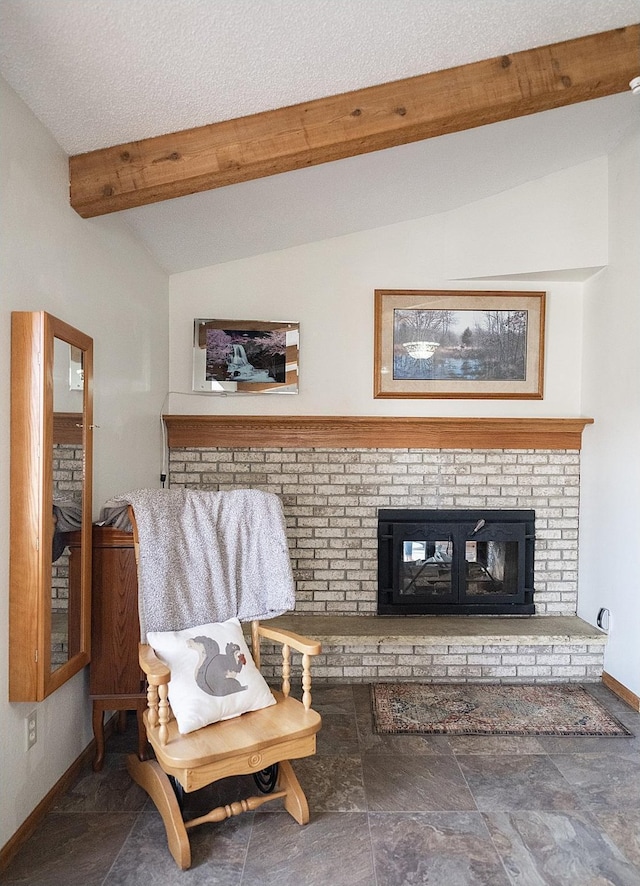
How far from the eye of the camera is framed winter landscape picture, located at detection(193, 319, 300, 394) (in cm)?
380

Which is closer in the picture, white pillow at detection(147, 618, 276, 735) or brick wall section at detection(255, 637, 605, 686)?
white pillow at detection(147, 618, 276, 735)

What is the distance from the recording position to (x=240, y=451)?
379 cm

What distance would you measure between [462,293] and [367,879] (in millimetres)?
3151

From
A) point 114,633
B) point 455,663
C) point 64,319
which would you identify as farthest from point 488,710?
point 64,319

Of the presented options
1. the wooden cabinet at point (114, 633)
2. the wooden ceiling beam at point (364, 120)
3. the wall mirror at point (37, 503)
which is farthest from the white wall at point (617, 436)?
the wall mirror at point (37, 503)

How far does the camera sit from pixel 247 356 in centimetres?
381

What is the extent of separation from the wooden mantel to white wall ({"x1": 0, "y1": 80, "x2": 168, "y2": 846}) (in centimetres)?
39

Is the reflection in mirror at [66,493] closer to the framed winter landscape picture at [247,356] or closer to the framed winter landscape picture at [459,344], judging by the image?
the framed winter landscape picture at [247,356]

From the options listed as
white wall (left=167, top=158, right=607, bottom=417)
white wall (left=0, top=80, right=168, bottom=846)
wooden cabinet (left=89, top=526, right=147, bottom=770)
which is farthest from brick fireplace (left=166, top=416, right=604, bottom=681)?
wooden cabinet (left=89, top=526, right=147, bottom=770)

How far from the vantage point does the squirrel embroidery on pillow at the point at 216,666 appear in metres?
2.22

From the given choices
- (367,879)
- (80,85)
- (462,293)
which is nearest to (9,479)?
(80,85)

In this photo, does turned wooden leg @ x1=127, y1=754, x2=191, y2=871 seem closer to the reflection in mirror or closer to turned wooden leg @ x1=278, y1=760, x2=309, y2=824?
turned wooden leg @ x1=278, y1=760, x2=309, y2=824

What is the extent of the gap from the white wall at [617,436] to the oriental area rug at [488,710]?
0.31m

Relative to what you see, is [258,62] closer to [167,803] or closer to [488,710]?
[167,803]
